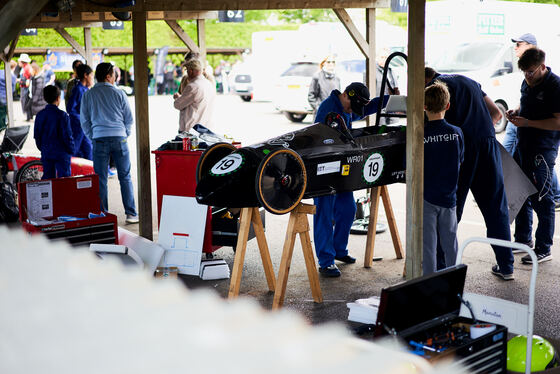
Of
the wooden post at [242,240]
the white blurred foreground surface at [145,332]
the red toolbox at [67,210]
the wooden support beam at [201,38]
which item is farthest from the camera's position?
the wooden support beam at [201,38]

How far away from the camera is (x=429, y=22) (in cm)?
2038

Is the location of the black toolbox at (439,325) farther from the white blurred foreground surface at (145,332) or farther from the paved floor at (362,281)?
the white blurred foreground surface at (145,332)

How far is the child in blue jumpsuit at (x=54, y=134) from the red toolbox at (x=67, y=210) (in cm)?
183

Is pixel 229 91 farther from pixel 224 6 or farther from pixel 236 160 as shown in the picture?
pixel 236 160

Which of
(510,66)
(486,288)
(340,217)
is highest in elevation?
(510,66)

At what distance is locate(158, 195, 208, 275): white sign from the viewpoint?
6066 millimetres

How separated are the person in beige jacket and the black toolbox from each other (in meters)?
5.41

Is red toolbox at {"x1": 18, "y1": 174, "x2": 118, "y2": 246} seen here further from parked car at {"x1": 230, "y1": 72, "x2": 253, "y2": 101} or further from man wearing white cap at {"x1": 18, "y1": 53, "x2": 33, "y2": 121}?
parked car at {"x1": 230, "y1": 72, "x2": 253, "y2": 101}

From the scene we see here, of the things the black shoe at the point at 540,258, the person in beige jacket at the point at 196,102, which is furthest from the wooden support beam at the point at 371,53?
the black shoe at the point at 540,258

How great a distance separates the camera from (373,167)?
5.46 m

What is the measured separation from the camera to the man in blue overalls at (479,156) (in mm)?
5625

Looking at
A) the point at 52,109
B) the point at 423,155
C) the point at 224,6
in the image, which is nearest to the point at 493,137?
the point at 423,155

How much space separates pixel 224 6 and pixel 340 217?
8.56ft

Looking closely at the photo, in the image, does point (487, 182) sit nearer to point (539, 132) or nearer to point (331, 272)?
point (539, 132)
